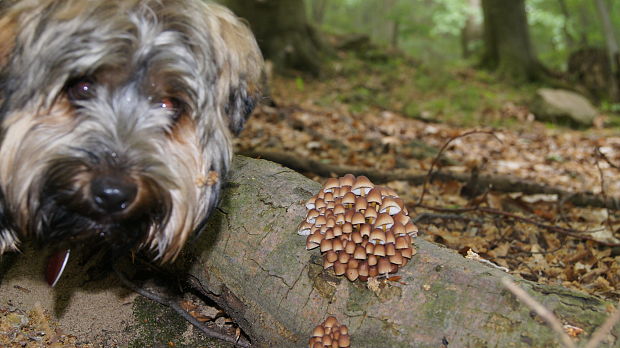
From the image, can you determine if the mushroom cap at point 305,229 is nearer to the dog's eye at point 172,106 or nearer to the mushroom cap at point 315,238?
the mushroom cap at point 315,238

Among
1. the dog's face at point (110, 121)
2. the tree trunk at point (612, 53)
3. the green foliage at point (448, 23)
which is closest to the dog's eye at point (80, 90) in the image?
the dog's face at point (110, 121)

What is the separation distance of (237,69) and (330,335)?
4.98 ft

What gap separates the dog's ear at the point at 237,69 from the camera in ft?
9.58

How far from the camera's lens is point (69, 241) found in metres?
2.71

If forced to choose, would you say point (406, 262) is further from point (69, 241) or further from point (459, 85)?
point (459, 85)

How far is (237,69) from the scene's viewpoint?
117 inches

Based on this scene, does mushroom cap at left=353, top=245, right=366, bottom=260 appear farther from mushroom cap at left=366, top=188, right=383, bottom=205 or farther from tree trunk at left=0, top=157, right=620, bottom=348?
mushroom cap at left=366, top=188, right=383, bottom=205

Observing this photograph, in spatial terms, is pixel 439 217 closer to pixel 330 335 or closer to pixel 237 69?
pixel 330 335

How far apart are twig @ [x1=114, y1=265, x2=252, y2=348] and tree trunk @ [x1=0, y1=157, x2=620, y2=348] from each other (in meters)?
0.08

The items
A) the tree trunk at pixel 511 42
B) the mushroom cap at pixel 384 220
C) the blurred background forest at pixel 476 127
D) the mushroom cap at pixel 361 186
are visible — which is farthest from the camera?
the tree trunk at pixel 511 42

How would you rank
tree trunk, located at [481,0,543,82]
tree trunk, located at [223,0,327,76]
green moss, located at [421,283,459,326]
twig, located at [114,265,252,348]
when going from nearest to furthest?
green moss, located at [421,283,459,326] < twig, located at [114,265,252,348] < tree trunk, located at [223,0,327,76] < tree trunk, located at [481,0,543,82]

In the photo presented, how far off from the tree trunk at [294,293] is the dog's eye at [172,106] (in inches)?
32.7

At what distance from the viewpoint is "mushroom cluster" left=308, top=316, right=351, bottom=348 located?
105 inches

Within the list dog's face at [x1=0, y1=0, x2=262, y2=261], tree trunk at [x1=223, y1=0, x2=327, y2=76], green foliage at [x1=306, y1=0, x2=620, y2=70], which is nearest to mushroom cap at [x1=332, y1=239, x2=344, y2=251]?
dog's face at [x1=0, y1=0, x2=262, y2=261]
